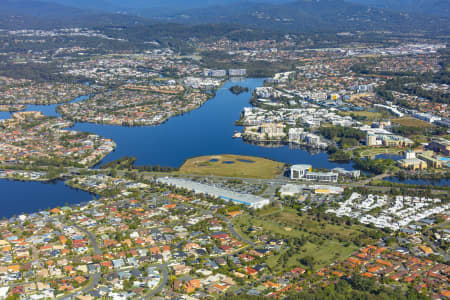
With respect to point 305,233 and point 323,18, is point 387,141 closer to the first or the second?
point 305,233

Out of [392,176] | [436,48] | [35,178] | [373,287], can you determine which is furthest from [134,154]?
[436,48]

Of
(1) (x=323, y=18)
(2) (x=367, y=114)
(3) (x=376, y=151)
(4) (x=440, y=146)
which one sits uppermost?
(1) (x=323, y=18)

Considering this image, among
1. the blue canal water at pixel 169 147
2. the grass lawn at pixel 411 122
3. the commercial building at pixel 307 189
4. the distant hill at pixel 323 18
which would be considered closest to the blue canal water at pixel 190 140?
the blue canal water at pixel 169 147

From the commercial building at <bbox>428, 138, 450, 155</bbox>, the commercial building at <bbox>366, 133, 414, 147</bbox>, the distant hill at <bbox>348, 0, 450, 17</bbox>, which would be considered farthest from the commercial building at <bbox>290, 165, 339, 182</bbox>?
the distant hill at <bbox>348, 0, 450, 17</bbox>

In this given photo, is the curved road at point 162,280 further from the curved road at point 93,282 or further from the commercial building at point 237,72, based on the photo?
the commercial building at point 237,72

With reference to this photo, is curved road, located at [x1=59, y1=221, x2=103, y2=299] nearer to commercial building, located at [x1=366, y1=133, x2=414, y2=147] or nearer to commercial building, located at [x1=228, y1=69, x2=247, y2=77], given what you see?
commercial building, located at [x1=366, y1=133, x2=414, y2=147]

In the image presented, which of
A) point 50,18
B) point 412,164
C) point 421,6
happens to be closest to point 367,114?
point 412,164

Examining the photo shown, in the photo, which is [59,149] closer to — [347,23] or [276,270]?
[276,270]
